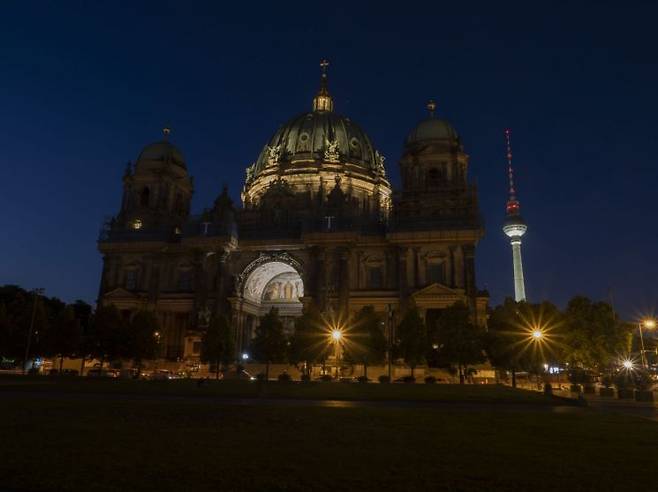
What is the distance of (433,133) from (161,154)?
4603 cm

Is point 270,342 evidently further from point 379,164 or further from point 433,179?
point 379,164

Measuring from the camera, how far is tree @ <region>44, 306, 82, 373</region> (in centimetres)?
6138

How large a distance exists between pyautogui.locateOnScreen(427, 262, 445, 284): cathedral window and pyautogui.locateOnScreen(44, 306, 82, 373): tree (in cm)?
4535

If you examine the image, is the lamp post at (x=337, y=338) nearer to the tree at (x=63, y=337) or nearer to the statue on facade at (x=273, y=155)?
the tree at (x=63, y=337)

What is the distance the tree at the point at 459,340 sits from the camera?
54.4m

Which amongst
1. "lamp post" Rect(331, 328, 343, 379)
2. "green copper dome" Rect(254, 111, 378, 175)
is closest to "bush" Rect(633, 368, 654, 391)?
"lamp post" Rect(331, 328, 343, 379)

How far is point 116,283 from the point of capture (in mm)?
83875

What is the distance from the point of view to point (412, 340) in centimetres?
5747

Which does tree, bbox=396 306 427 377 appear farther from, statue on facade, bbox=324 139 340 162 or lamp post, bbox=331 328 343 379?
statue on facade, bbox=324 139 340 162

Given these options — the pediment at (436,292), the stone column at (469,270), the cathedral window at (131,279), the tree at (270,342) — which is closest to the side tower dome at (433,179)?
the stone column at (469,270)

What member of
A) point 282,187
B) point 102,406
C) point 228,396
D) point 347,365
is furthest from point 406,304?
point 102,406

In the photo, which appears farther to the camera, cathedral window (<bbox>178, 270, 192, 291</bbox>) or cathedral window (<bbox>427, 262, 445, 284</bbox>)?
cathedral window (<bbox>178, 270, 192, 291</bbox>)

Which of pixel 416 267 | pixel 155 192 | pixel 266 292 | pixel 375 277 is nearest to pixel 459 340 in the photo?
pixel 416 267

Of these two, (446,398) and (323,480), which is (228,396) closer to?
(446,398)
